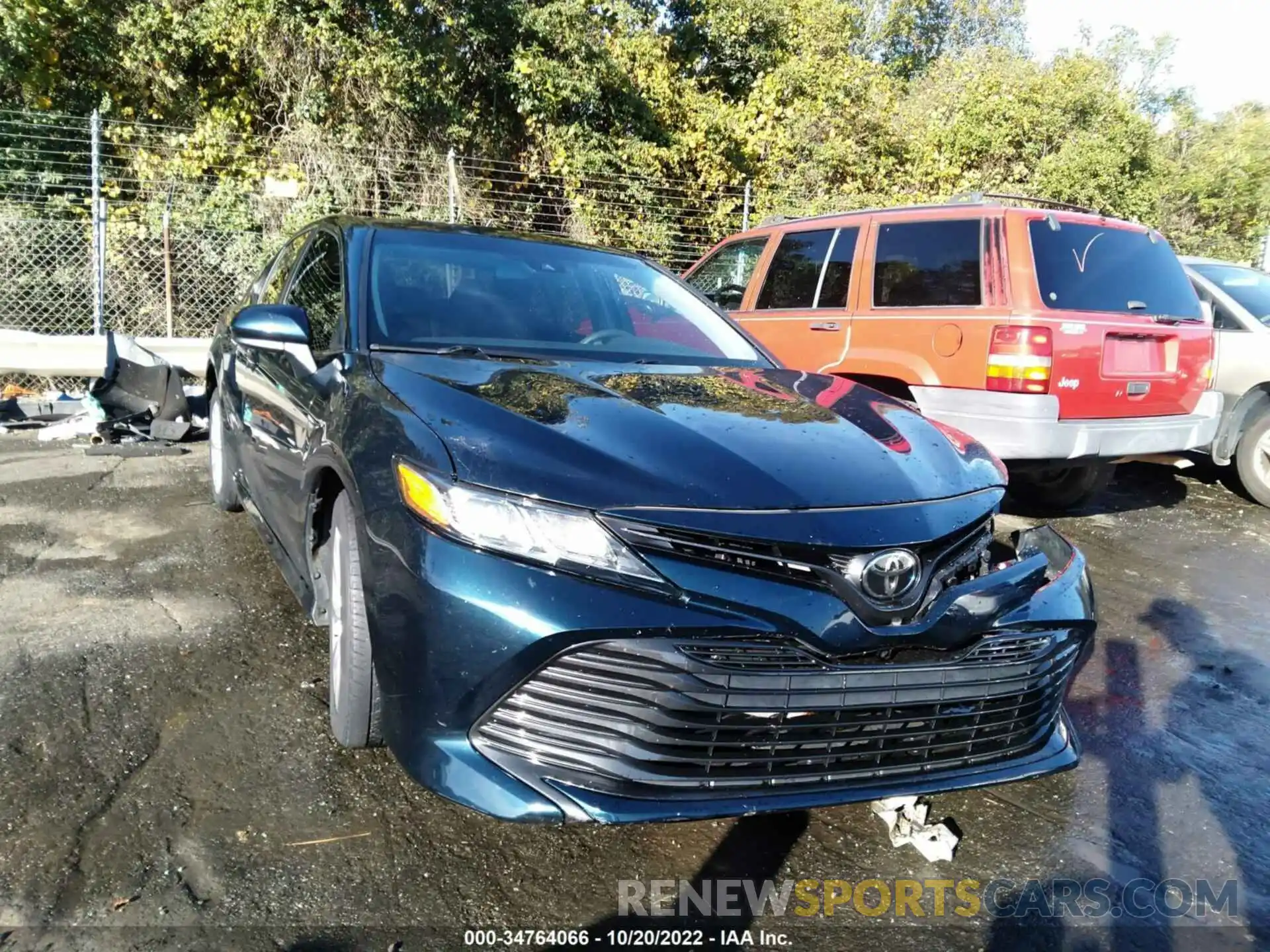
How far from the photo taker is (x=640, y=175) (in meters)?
13.0

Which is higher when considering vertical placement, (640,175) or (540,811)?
(640,175)

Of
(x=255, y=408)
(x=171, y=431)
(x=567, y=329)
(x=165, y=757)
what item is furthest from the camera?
(x=171, y=431)

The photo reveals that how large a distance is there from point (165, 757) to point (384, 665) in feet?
3.06

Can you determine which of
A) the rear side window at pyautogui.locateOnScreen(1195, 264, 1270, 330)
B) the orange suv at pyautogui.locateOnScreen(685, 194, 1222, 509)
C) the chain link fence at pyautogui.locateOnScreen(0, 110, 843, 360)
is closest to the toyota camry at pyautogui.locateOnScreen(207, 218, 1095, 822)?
the orange suv at pyautogui.locateOnScreen(685, 194, 1222, 509)

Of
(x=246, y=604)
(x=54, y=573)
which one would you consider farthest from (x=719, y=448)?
(x=54, y=573)

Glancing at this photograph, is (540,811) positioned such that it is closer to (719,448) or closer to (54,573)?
(719,448)

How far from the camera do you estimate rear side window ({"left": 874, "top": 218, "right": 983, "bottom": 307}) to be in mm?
5066

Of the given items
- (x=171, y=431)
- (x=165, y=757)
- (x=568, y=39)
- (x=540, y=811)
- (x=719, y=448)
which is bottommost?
(x=171, y=431)

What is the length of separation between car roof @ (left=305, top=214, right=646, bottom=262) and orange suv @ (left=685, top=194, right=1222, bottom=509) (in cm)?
204

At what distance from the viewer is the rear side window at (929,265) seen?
5066 millimetres

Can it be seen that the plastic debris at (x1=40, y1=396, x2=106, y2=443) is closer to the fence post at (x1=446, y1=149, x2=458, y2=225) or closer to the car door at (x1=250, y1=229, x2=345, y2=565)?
the car door at (x1=250, y1=229, x2=345, y2=565)

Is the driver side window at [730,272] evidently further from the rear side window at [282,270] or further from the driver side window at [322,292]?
the driver side window at [322,292]

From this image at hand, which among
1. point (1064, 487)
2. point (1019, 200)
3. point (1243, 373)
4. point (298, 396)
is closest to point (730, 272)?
point (1019, 200)

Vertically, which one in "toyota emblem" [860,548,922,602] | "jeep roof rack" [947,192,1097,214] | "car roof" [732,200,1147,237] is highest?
"jeep roof rack" [947,192,1097,214]
